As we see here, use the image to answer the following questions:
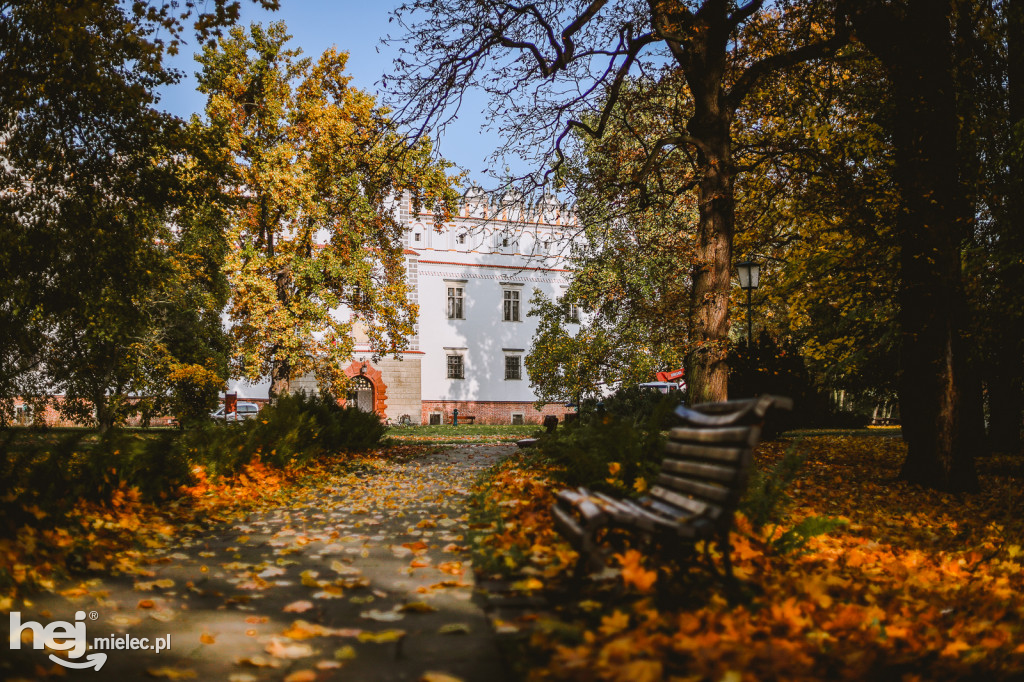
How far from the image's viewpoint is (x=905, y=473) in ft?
32.7

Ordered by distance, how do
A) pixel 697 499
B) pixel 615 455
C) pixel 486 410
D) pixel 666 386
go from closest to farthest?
pixel 697 499, pixel 615 455, pixel 666 386, pixel 486 410

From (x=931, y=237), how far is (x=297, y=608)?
9.36 m

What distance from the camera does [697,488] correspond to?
12.2 ft

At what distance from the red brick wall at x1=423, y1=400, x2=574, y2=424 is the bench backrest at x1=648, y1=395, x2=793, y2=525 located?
34.1 meters

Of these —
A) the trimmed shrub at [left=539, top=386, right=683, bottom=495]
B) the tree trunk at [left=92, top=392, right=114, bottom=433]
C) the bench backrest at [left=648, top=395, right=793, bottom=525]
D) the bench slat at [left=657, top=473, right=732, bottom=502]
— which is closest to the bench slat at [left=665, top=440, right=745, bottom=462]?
the bench backrest at [left=648, top=395, right=793, bottom=525]

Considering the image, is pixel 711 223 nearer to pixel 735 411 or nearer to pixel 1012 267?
pixel 735 411

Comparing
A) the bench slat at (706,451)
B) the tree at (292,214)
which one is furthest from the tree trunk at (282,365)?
the bench slat at (706,451)

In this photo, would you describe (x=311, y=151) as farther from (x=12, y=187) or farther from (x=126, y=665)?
(x=126, y=665)

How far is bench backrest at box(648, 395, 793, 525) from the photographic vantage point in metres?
3.34

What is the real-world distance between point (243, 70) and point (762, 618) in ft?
77.6

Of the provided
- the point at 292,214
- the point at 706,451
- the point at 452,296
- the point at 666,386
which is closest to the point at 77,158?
the point at 292,214

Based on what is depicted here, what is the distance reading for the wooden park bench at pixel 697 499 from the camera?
332 cm

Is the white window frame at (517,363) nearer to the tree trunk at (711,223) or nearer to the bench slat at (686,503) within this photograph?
the tree trunk at (711,223)

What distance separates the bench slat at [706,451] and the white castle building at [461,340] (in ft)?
109
